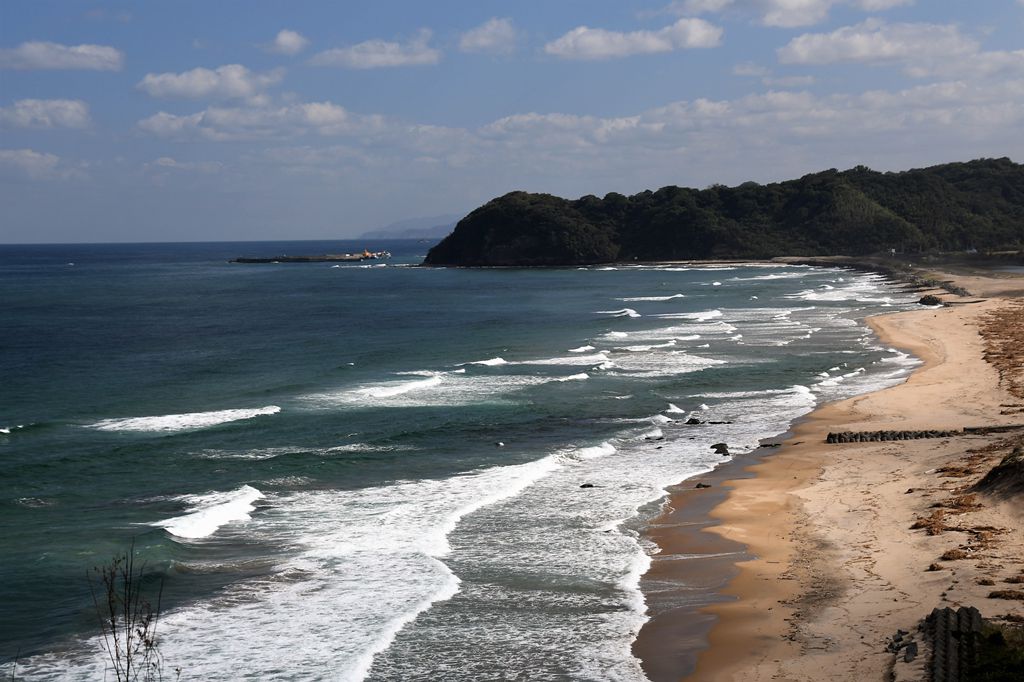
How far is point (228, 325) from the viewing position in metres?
72.7

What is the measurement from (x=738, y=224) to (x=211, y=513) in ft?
537

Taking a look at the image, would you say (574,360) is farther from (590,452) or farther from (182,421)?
(182,421)

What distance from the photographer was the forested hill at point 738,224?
17012 cm

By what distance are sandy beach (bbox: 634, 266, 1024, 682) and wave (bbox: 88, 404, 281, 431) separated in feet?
57.0

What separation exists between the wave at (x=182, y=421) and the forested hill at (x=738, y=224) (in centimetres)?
13836

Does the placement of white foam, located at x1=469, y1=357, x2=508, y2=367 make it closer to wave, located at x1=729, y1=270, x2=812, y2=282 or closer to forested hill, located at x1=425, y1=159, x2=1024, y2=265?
wave, located at x1=729, y1=270, x2=812, y2=282

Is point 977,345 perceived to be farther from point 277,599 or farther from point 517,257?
point 517,257

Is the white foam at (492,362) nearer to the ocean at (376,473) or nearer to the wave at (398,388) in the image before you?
the ocean at (376,473)

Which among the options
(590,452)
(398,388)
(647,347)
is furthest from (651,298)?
(590,452)

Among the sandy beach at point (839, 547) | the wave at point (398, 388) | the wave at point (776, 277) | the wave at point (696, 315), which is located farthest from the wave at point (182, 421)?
the wave at point (776, 277)

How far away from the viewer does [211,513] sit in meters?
23.9

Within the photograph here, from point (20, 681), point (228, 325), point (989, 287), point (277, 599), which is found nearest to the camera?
point (20, 681)

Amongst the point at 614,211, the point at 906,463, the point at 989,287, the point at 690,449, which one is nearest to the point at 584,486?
the point at 690,449

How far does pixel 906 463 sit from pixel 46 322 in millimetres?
65444
